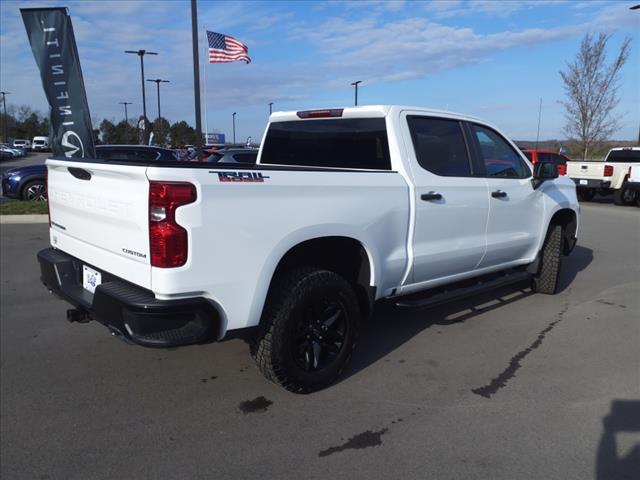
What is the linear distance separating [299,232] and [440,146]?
181 centimetres

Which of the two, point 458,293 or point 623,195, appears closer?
point 458,293

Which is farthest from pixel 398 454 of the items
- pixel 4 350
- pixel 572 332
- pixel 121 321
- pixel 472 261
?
pixel 4 350

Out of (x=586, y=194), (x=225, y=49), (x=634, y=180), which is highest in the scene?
(x=225, y=49)

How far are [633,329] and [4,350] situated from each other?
5.56 metres

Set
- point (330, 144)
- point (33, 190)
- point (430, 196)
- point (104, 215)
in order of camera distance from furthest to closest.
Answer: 1. point (33, 190)
2. point (330, 144)
3. point (430, 196)
4. point (104, 215)

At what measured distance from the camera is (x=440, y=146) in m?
4.42

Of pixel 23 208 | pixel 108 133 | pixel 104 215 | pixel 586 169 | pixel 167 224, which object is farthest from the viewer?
pixel 108 133

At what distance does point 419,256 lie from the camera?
408 cm

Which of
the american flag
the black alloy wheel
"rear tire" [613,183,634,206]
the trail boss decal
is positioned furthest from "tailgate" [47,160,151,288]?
"rear tire" [613,183,634,206]

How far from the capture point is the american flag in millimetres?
17875

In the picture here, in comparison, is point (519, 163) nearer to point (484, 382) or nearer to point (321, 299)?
point (484, 382)

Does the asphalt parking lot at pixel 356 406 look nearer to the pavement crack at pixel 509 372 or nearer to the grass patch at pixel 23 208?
the pavement crack at pixel 509 372

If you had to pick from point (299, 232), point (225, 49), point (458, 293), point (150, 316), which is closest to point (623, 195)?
point (225, 49)

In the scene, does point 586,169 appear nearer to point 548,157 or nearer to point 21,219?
point 548,157
